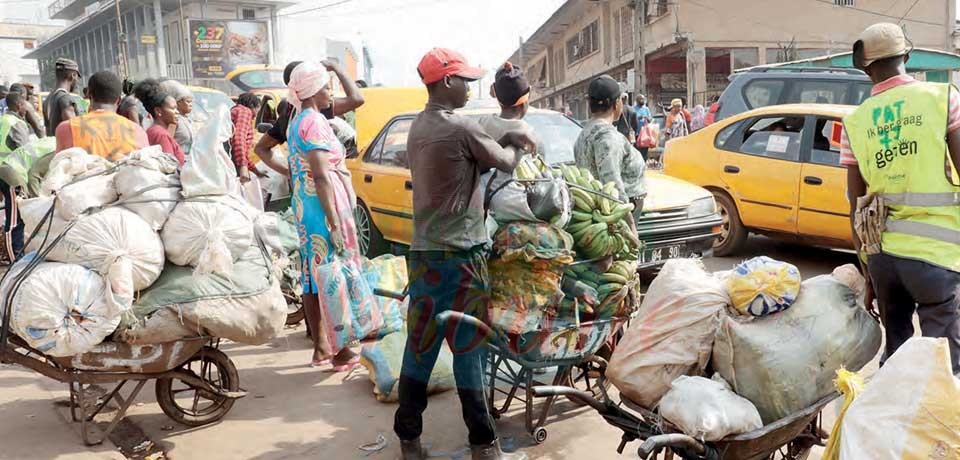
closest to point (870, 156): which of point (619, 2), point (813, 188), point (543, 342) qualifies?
point (543, 342)

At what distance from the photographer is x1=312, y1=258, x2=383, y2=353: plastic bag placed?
4430mm

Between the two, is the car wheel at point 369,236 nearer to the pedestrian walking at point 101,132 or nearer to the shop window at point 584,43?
the pedestrian walking at point 101,132

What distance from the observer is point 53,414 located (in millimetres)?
4328

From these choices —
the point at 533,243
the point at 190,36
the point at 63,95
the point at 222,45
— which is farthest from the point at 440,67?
the point at 222,45

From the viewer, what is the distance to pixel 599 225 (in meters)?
Result: 3.43

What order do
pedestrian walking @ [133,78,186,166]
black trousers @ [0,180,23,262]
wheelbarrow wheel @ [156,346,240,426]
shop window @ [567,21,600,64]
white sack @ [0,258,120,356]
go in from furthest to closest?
1. shop window @ [567,21,600,64]
2. black trousers @ [0,180,23,262]
3. pedestrian walking @ [133,78,186,166]
4. wheelbarrow wheel @ [156,346,240,426]
5. white sack @ [0,258,120,356]

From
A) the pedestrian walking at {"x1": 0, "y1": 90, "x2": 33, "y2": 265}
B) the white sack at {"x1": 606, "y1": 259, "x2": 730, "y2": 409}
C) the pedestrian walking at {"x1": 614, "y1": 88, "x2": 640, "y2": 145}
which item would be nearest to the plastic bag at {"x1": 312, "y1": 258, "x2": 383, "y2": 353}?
the white sack at {"x1": 606, "y1": 259, "x2": 730, "y2": 409}

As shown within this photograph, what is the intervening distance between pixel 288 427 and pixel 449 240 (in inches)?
67.2

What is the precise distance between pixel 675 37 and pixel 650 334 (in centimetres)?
2500

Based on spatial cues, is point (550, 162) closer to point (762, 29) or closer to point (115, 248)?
point (115, 248)

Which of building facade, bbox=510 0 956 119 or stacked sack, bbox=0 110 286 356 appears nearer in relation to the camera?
stacked sack, bbox=0 110 286 356

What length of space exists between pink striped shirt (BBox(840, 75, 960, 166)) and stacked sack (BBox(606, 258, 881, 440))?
71cm

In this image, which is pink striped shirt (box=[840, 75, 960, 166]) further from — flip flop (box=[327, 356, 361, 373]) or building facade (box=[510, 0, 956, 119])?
building facade (box=[510, 0, 956, 119])

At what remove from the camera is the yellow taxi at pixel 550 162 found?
6355 mm
